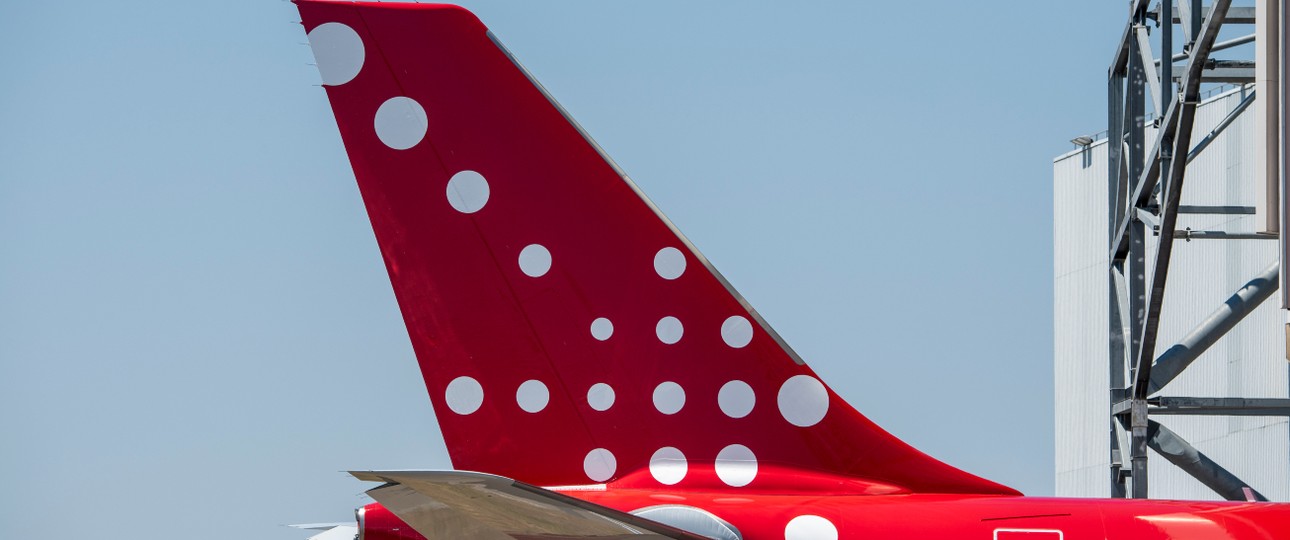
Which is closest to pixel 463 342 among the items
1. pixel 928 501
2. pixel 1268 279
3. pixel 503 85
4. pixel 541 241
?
pixel 541 241

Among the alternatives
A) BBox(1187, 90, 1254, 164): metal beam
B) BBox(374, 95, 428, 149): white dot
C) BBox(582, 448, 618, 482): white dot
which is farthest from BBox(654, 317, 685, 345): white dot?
BBox(1187, 90, 1254, 164): metal beam

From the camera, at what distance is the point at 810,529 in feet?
25.2

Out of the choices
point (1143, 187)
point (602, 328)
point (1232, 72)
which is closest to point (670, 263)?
point (602, 328)

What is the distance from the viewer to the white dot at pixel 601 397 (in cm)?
855

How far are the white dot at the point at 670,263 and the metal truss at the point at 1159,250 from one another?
621 centimetres

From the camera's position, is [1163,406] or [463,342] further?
[1163,406]

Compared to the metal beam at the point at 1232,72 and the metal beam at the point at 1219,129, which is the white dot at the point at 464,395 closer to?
the metal beam at the point at 1232,72

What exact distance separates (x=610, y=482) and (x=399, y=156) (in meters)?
2.36

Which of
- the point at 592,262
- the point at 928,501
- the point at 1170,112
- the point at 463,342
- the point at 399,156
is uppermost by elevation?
the point at 1170,112

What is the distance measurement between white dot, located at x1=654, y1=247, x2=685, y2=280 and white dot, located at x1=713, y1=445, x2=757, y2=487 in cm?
108

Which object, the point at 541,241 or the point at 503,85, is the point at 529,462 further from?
the point at 503,85

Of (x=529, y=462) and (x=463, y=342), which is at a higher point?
(x=463, y=342)

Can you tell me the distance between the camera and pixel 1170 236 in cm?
1348

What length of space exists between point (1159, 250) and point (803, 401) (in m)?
6.60
